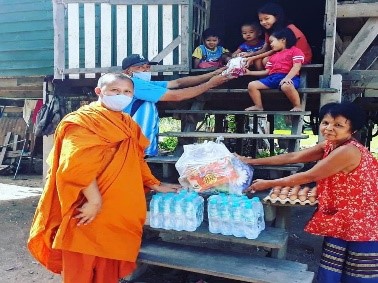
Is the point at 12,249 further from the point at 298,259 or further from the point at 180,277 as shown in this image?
Answer: the point at 298,259

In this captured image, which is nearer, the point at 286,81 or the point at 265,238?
the point at 265,238

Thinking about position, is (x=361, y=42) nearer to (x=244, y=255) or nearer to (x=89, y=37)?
(x=244, y=255)

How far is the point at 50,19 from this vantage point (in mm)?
7555

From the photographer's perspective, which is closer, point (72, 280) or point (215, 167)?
point (72, 280)

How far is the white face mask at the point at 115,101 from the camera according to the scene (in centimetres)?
269

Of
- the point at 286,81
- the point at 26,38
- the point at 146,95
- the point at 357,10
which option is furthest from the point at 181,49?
→ the point at 26,38

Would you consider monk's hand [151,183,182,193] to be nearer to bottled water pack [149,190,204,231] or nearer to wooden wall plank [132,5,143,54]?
bottled water pack [149,190,204,231]

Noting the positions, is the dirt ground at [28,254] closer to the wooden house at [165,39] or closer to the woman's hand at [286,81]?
the wooden house at [165,39]

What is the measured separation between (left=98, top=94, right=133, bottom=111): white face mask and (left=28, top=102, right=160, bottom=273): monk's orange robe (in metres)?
0.04

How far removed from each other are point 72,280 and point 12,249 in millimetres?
2554

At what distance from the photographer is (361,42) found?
4.50m

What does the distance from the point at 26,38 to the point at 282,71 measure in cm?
558

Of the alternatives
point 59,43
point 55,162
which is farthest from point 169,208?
point 59,43

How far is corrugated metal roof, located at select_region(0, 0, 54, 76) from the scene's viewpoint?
7.54m
